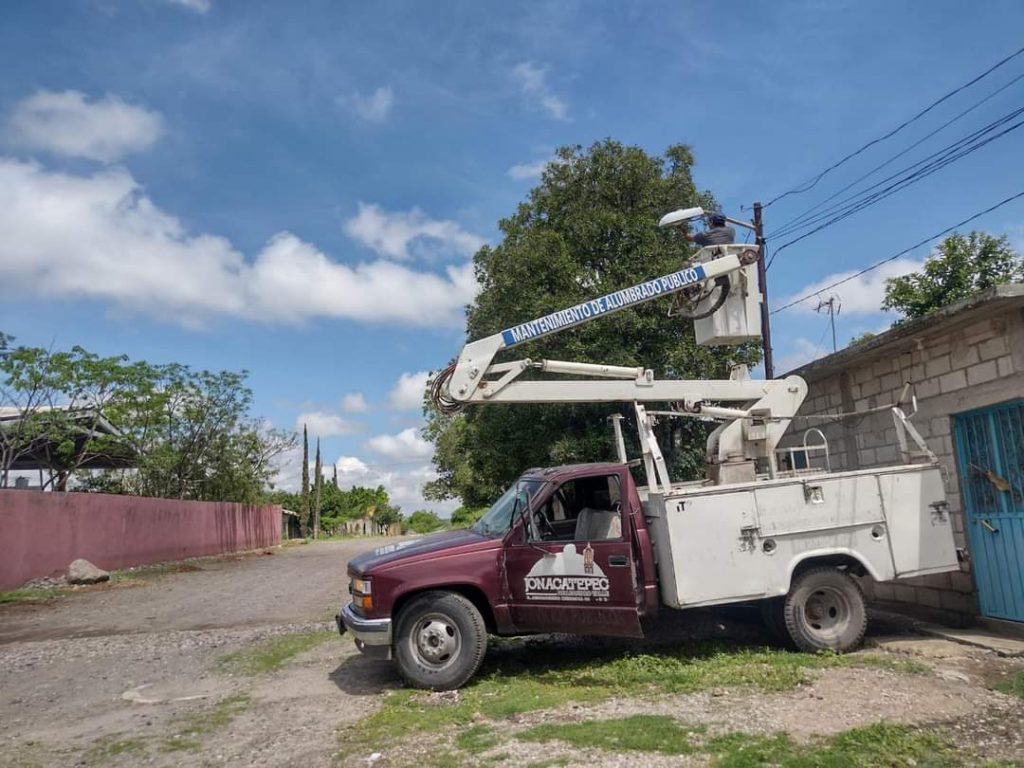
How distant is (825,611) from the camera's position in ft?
25.7

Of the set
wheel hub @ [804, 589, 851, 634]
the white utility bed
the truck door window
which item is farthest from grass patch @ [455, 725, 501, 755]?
wheel hub @ [804, 589, 851, 634]

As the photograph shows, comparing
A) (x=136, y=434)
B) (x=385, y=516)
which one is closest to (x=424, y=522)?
(x=385, y=516)

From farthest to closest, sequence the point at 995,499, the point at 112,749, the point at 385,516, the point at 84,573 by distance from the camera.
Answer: the point at 385,516, the point at 84,573, the point at 995,499, the point at 112,749

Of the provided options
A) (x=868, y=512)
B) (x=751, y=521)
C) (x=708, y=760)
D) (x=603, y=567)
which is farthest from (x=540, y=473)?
(x=708, y=760)

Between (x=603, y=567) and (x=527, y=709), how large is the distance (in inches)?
59.4

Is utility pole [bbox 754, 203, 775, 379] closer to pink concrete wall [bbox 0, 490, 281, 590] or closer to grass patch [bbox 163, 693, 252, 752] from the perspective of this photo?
grass patch [bbox 163, 693, 252, 752]

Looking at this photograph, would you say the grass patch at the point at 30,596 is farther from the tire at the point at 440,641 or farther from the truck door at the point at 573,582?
the truck door at the point at 573,582

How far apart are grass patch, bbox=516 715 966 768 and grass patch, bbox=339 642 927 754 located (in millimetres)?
804

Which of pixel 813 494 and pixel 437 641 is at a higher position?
pixel 813 494

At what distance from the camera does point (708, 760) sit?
497cm

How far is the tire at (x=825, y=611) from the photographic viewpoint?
7.65 m

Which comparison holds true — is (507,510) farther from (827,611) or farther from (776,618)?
(827,611)

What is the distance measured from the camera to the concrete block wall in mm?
8312

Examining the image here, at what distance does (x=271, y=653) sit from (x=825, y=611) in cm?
630
